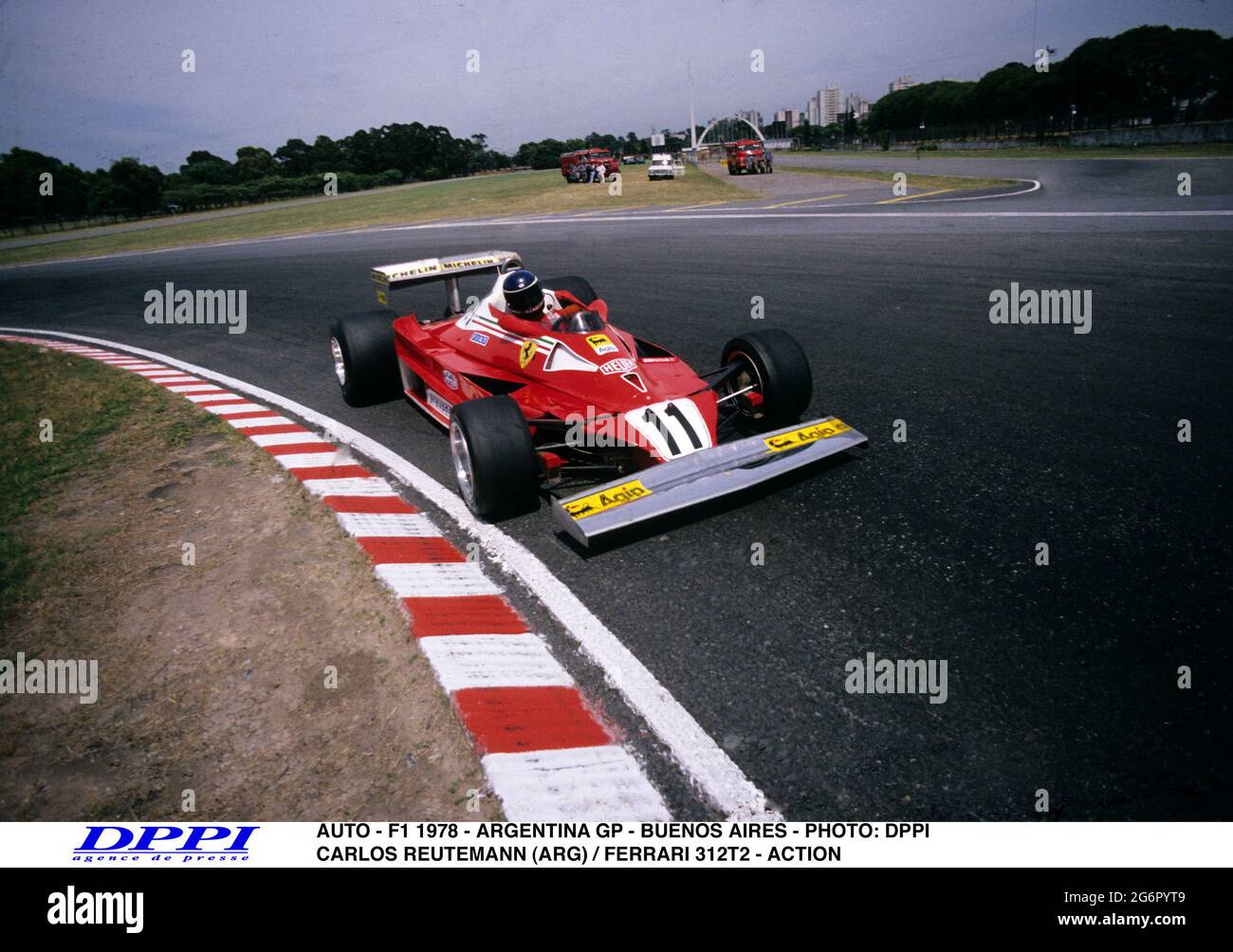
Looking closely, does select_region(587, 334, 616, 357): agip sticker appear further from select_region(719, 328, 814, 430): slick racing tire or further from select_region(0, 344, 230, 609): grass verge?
select_region(0, 344, 230, 609): grass verge

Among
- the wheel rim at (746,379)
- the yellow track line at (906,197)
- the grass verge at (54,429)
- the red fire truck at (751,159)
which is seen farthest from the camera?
the red fire truck at (751,159)

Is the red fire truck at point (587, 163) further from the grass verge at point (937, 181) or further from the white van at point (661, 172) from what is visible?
the grass verge at point (937, 181)

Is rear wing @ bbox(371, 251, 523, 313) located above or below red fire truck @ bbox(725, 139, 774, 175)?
below

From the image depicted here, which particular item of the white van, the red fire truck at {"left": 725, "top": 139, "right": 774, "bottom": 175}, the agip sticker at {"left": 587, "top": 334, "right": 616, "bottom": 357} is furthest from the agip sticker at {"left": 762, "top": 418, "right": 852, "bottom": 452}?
the red fire truck at {"left": 725, "top": 139, "right": 774, "bottom": 175}

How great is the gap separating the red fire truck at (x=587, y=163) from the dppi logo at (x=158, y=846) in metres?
43.0

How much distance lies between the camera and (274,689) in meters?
2.99

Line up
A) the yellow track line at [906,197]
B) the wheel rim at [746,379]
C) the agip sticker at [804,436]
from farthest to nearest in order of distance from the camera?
the yellow track line at [906,197]
the wheel rim at [746,379]
the agip sticker at [804,436]

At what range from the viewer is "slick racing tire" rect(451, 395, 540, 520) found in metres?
3.96

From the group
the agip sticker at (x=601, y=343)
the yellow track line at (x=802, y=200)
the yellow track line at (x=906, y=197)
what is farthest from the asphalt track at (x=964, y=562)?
the yellow track line at (x=802, y=200)

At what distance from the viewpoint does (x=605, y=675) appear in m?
2.85

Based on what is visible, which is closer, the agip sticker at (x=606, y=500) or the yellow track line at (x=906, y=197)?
the agip sticker at (x=606, y=500)

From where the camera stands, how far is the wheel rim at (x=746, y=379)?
4855 millimetres

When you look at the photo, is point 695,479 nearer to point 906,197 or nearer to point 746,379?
point 746,379
